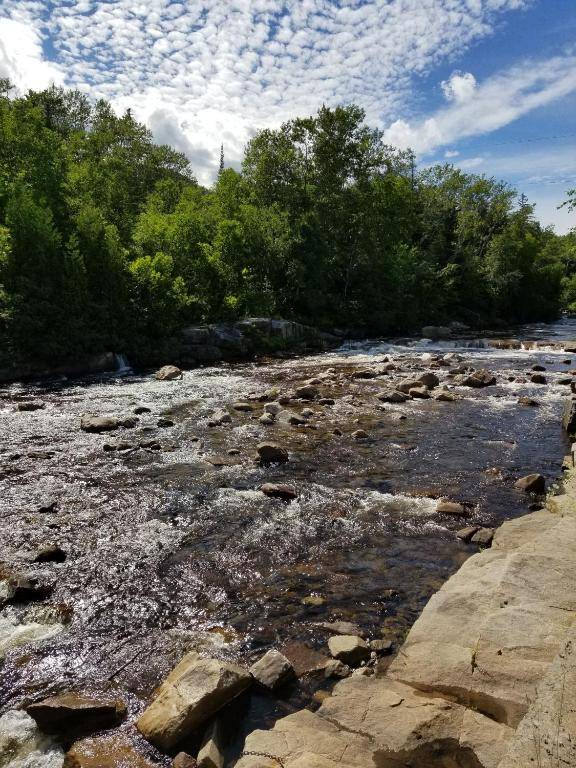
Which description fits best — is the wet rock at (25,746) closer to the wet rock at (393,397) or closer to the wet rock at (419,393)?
the wet rock at (393,397)

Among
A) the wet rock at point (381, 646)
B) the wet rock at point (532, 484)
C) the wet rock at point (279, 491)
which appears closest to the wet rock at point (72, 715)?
the wet rock at point (381, 646)

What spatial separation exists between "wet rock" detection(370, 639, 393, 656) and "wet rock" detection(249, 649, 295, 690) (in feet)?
3.25

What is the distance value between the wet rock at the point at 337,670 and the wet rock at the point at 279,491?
4.26m

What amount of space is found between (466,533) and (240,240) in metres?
31.2

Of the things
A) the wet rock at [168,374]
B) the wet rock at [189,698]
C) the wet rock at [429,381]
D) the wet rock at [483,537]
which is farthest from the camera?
the wet rock at [168,374]

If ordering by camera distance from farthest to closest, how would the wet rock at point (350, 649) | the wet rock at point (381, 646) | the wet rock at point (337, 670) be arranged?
1. the wet rock at point (381, 646)
2. the wet rock at point (350, 649)
3. the wet rock at point (337, 670)

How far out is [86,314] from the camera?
24359 millimetres

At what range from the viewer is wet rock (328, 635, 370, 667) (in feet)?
16.9

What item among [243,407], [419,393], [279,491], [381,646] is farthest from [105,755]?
[419,393]

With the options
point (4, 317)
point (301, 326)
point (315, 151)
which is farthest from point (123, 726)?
point (315, 151)

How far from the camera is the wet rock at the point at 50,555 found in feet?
22.8

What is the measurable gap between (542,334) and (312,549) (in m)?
40.8

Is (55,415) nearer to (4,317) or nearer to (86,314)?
(4,317)

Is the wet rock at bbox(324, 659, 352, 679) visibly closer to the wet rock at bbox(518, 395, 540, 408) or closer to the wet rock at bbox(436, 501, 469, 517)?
the wet rock at bbox(436, 501, 469, 517)
